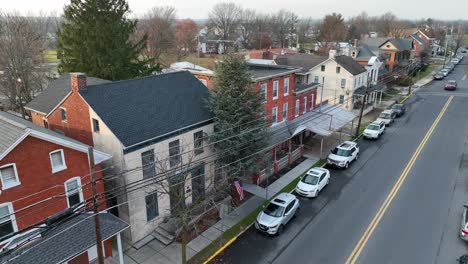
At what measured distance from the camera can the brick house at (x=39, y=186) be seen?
1374 cm

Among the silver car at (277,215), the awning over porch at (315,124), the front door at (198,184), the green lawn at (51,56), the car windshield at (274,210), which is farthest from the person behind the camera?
the green lawn at (51,56)

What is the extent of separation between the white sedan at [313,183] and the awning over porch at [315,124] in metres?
4.17

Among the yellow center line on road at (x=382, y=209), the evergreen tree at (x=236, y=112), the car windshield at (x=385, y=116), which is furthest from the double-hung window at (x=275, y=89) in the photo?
the car windshield at (x=385, y=116)

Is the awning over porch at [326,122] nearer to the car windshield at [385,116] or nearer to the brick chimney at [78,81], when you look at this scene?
the car windshield at [385,116]

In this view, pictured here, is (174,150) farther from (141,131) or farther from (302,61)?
(302,61)

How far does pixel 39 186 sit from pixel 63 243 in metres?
2.85

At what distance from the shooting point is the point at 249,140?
2211 centimetres

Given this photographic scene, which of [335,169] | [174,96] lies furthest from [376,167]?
[174,96]

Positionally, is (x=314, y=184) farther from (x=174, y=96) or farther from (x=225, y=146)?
(x=174, y=96)

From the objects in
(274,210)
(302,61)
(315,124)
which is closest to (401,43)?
(302,61)

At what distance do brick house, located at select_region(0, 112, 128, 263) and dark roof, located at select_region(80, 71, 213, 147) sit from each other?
252 centimetres

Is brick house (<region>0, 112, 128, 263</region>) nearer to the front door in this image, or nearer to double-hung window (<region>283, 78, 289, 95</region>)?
the front door

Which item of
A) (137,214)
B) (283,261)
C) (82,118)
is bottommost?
(283,261)

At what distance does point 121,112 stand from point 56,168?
16.3 ft
